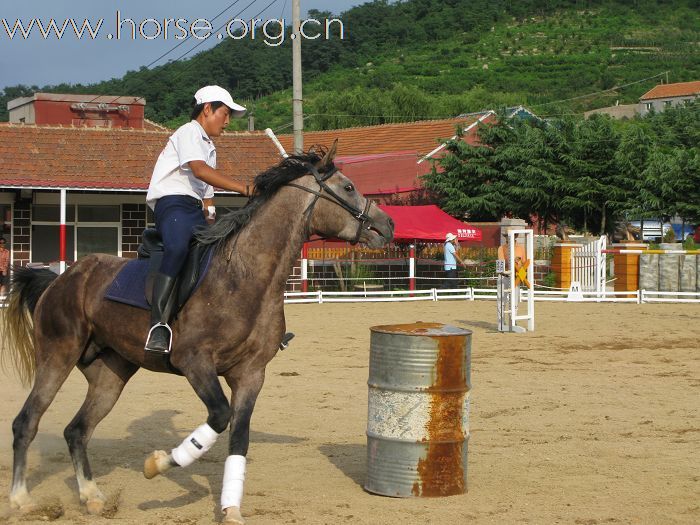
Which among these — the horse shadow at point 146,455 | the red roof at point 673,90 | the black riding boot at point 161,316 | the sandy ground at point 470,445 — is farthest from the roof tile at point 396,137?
the red roof at point 673,90

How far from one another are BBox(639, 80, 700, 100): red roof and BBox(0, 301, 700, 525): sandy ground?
10293cm

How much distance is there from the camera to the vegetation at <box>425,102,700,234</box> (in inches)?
1411

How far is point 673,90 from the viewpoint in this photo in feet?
370

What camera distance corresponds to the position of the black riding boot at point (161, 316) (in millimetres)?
6246

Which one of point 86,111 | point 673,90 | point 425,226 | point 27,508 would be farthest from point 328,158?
point 673,90

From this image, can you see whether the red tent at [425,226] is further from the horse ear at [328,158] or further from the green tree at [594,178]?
the horse ear at [328,158]

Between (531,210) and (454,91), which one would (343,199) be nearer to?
(531,210)

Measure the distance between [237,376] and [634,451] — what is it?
369 centimetres

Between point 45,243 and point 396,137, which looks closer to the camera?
point 45,243

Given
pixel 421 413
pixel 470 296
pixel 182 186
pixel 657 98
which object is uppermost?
pixel 657 98

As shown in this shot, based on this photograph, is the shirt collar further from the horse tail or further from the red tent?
the red tent

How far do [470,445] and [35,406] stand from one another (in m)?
3.70

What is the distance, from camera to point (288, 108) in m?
101

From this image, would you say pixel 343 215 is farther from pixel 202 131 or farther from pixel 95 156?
pixel 95 156
